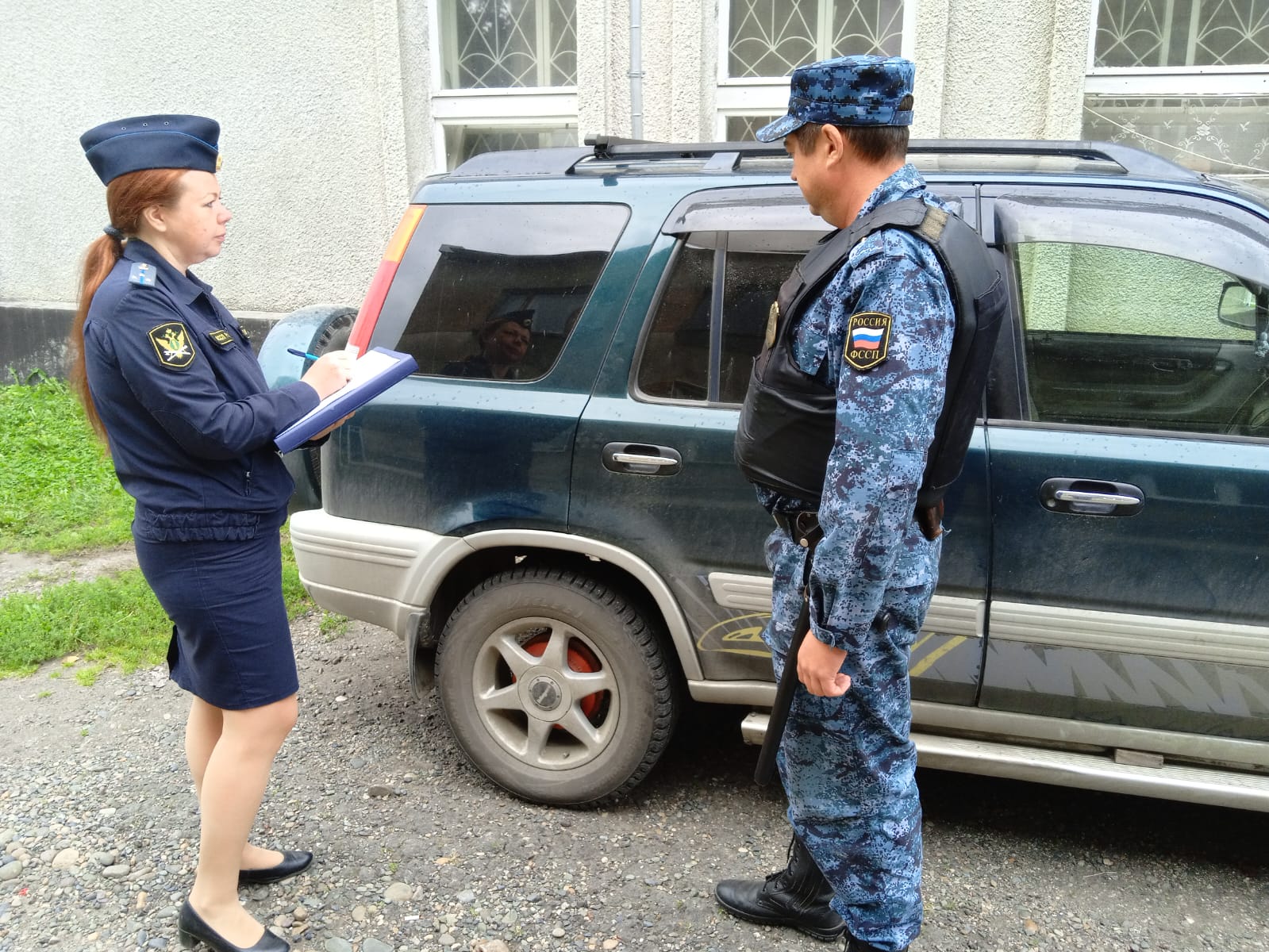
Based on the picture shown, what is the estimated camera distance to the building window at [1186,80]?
19.3 feet

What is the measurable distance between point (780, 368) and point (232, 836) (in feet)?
5.40

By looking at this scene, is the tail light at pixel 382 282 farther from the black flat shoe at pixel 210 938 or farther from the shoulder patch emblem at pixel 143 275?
the black flat shoe at pixel 210 938

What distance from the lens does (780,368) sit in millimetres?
2025

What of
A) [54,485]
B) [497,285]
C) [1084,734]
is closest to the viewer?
[1084,734]

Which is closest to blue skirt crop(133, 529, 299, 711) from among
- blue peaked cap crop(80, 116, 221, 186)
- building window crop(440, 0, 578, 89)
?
blue peaked cap crop(80, 116, 221, 186)

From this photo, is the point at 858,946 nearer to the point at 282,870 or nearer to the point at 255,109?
the point at 282,870

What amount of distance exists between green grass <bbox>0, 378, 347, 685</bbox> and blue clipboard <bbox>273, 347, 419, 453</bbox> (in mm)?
1473

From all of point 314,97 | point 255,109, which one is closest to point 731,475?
point 314,97

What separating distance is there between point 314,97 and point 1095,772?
6512 millimetres

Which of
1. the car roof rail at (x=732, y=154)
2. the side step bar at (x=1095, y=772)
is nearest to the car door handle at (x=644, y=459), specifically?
the side step bar at (x=1095, y=772)

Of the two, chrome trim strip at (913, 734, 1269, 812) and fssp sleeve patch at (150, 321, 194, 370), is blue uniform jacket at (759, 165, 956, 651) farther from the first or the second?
fssp sleeve patch at (150, 321, 194, 370)

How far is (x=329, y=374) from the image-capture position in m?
Result: 2.37

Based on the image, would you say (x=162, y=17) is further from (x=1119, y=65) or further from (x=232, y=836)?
(x=232, y=836)

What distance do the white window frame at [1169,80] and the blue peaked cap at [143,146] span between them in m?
5.28
